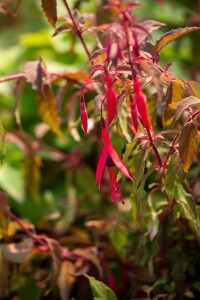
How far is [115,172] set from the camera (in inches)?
36.4

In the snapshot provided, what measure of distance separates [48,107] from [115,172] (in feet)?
0.80

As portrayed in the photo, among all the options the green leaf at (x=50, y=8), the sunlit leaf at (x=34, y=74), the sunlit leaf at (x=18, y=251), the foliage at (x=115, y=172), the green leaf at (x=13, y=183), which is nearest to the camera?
the foliage at (x=115, y=172)

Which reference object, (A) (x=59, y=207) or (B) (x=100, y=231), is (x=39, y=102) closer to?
(B) (x=100, y=231)

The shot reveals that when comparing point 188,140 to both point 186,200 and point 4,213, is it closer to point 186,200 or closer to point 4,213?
point 186,200

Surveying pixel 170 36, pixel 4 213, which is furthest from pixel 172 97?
pixel 4 213

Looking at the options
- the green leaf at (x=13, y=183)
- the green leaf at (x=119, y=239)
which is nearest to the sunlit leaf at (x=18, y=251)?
the green leaf at (x=119, y=239)

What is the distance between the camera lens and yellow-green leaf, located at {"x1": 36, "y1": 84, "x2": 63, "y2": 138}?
111cm

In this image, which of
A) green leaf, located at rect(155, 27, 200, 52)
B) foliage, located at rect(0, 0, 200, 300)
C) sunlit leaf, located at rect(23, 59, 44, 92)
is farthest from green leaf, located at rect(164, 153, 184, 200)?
sunlit leaf, located at rect(23, 59, 44, 92)

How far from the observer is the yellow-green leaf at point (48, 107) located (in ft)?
3.63

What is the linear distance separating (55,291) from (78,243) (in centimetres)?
14

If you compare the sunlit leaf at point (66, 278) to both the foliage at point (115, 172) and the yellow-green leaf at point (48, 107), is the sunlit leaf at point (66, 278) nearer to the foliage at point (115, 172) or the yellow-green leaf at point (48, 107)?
the foliage at point (115, 172)

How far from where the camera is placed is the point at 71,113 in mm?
1269

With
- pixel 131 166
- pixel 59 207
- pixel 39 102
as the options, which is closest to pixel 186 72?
pixel 59 207

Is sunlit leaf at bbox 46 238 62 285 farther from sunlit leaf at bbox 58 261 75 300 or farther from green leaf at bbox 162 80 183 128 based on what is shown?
green leaf at bbox 162 80 183 128
